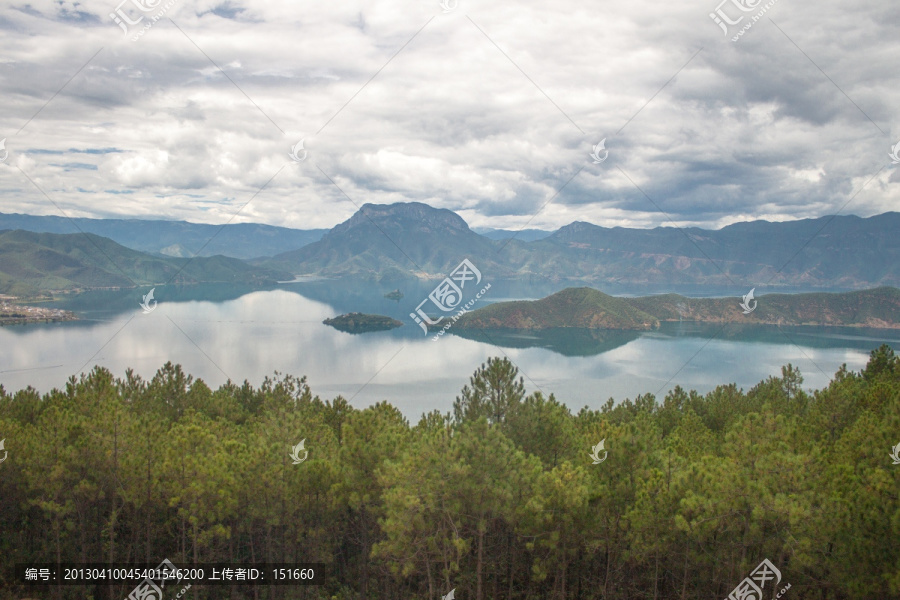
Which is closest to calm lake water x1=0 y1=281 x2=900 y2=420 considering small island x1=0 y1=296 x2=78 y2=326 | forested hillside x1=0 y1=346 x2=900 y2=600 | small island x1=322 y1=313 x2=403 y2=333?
small island x1=322 y1=313 x2=403 y2=333

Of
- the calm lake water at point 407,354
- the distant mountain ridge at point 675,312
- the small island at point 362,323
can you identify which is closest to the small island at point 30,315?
the calm lake water at point 407,354

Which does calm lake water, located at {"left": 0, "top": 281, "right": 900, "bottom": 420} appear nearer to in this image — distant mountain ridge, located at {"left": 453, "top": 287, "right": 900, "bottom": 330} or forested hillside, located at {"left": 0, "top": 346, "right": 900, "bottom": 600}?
distant mountain ridge, located at {"left": 453, "top": 287, "right": 900, "bottom": 330}

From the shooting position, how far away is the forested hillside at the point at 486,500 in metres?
13.8

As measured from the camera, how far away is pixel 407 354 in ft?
352

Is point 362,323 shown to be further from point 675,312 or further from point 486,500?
point 486,500

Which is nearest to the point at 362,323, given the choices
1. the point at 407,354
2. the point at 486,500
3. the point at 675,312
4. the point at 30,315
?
the point at 407,354

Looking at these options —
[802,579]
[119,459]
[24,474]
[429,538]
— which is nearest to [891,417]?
[802,579]

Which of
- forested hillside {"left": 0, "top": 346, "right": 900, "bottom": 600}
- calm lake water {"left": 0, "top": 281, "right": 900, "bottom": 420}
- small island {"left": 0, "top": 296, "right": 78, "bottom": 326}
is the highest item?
small island {"left": 0, "top": 296, "right": 78, "bottom": 326}

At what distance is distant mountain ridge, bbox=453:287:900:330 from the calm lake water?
9692 millimetres

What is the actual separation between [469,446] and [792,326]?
176 metres

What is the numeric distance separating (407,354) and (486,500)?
300 feet

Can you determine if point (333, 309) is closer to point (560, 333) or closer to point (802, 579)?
point (560, 333)

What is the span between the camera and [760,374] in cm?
9281

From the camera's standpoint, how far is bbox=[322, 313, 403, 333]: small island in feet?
464
